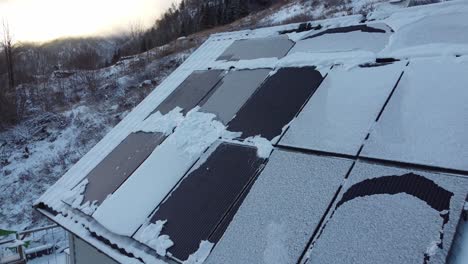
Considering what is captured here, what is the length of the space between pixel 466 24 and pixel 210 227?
231 cm

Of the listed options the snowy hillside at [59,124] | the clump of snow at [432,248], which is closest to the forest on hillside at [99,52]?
the snowy hillside at [59,124]

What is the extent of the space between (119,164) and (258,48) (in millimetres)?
1883

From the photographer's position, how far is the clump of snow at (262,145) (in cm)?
246

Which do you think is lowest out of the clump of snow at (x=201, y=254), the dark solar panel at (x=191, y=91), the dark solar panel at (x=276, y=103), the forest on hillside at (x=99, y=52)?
the forest on hillside at (x=99, y=52)

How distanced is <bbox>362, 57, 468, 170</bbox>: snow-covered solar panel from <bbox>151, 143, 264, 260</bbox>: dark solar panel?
804mm

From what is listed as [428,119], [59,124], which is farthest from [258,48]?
[59,124]

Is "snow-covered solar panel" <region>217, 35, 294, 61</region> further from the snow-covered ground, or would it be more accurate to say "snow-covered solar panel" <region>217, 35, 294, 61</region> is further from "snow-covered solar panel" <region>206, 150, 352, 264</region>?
the snow-covered ground

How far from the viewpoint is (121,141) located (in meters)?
3.74

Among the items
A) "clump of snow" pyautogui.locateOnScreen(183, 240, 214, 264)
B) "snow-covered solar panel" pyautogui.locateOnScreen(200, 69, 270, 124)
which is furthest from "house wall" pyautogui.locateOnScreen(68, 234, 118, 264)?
"snow-covered solar panel" pyautogui.locateOnScreen(200, 69, 270, 124)

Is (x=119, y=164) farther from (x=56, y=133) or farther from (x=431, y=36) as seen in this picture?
(x=56, y=133)

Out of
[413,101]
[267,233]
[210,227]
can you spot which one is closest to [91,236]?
[210,227]

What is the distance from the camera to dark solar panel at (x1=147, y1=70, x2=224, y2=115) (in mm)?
3639

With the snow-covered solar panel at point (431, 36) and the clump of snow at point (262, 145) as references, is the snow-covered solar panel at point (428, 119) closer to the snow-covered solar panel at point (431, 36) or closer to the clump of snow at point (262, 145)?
the snow-covered solar panel at point (431, 36)

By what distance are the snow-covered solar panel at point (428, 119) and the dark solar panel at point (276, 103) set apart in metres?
0.70
